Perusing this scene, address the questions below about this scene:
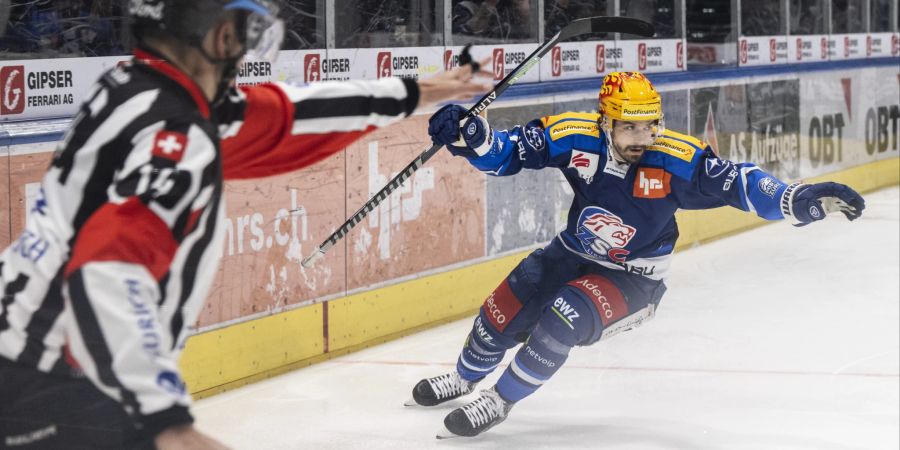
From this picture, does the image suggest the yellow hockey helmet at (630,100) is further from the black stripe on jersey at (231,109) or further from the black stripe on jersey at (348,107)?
the black stripe on jersey at (231,109)

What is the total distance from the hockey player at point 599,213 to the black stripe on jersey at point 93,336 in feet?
7.02

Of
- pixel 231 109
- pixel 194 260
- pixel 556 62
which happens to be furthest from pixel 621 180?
pixel 556 62

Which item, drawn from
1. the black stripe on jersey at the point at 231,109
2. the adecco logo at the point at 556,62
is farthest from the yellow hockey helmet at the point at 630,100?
the adecco logo at the point at 556,62

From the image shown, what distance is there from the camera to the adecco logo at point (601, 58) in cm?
695

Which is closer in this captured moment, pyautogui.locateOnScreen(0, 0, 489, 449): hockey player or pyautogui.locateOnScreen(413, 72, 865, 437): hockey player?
pyautogui.locateOnScreen(0, 0, 489, 449): hockey player

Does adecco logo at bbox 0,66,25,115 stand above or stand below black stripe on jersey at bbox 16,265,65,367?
above

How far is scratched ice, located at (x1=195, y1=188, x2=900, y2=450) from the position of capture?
12.8 feet

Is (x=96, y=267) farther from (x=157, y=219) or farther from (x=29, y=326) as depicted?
(x=29, y=326)

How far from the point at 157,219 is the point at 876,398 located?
331 centimetres

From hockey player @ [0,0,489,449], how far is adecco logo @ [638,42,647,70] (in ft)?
19.1

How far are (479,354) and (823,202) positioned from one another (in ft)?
3.94

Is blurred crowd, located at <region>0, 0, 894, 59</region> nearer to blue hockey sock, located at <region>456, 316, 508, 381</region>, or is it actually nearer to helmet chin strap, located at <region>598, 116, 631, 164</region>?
blue hockey sock, located at <region>456, 316, 508, 381</region>

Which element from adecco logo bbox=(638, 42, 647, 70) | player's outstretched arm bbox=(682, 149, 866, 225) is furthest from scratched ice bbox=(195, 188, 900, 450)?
adecco logo bbox=(638, 42, 647, 70)

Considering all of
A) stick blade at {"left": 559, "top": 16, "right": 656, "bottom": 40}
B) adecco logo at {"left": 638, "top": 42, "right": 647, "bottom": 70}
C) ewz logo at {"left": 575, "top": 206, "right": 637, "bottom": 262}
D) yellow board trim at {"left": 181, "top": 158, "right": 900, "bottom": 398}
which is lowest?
yellow board trim at {"left": 181, "top": 158, "right": 900, "bottom": 398}
